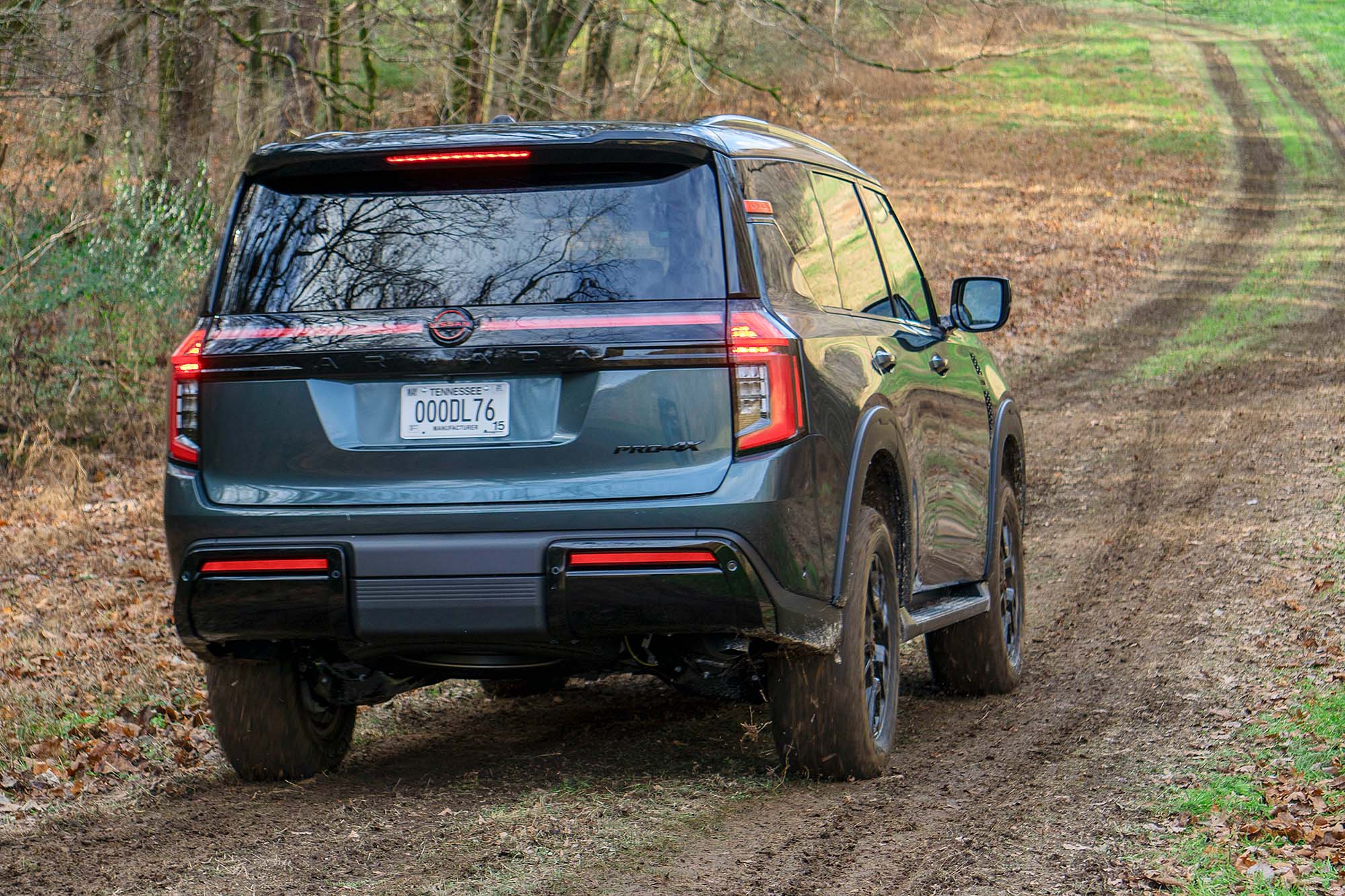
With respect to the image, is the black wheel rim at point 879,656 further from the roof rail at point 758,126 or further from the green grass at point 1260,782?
the roof rail at point 758,126

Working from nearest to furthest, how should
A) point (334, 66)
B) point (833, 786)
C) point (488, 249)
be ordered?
point (488, 249) < point (833, 786) < point (334, 66)

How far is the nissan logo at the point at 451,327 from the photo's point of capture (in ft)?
13.5

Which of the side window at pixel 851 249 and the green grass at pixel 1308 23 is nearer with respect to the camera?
the side window at pixel 851 249

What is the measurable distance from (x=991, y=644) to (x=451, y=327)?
3.13 metres

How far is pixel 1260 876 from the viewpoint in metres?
3.80

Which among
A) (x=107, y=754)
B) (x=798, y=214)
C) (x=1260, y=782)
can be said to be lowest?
(x=107, y=754)

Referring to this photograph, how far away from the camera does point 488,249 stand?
425 centimetres

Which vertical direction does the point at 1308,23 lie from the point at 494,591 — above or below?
above

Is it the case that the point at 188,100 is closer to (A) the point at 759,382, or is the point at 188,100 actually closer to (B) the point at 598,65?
(B) the point at 598,65

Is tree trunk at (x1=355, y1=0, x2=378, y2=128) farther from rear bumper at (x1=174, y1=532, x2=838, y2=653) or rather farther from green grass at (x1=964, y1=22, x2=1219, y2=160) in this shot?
green grass at (x1=964, y1=22, x2=1219, y2=160)

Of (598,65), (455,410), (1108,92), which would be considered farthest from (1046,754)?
(1108,92)

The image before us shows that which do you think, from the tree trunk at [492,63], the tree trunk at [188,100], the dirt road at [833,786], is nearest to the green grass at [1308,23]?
the tree trunk at [492,63]

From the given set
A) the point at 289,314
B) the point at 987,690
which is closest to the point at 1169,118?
the point at 987,690

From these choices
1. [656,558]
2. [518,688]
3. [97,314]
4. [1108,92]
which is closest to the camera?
[656,558]
